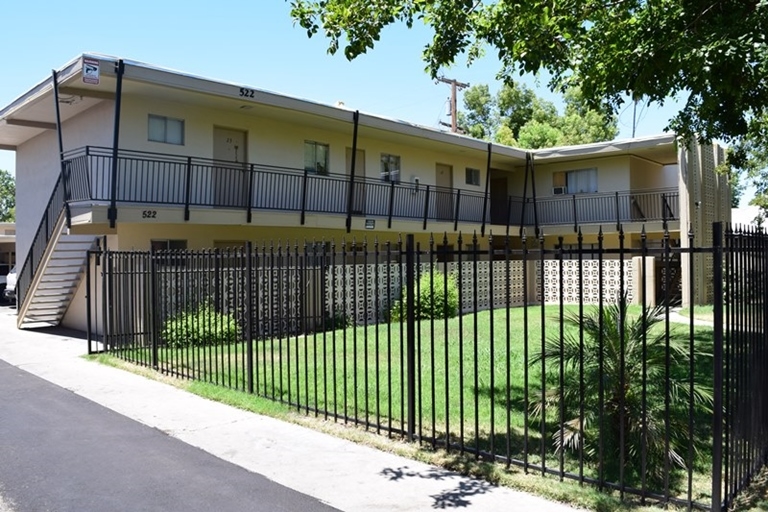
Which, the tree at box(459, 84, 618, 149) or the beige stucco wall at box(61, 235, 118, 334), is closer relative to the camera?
the beige stucco wall at box(61, 235, 118, 334)

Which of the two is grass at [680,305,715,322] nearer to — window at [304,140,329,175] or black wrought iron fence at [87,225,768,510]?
black wrought iron fence at [87,225,768,510]

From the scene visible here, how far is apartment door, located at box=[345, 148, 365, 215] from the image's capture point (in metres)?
19.8

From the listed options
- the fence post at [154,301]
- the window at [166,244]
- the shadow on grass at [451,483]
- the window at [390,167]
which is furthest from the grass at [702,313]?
the window at [166,244]

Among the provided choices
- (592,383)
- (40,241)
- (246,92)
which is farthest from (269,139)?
(592,383)

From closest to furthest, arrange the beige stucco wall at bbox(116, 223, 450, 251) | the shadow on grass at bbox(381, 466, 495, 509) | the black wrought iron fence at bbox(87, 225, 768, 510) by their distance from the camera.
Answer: the black wrought iron fence at bbox(87, 225, 768, 510) < the shadow on grass at bbox(381, 466, 495, 509) < the beige stucco wall at bbox(116, 223, 450, 251)

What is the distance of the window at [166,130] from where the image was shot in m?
15.6

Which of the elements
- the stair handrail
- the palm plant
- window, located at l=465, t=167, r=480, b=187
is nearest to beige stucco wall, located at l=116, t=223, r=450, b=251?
the stair handrail

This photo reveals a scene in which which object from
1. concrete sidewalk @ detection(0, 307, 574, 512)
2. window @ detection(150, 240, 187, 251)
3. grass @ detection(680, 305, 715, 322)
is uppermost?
window @ detection(150, 240, 187, 251)

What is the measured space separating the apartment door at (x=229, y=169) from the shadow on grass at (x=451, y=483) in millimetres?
11900

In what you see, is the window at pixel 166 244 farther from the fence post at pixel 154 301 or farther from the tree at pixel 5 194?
the tree at pixel 5 194

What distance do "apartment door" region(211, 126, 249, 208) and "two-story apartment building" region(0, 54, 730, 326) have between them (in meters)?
0.04

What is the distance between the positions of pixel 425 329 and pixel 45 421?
8553 millimetres

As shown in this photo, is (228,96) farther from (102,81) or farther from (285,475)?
(285,475)

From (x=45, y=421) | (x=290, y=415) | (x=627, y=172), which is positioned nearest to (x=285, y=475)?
(x=290, y=415)
